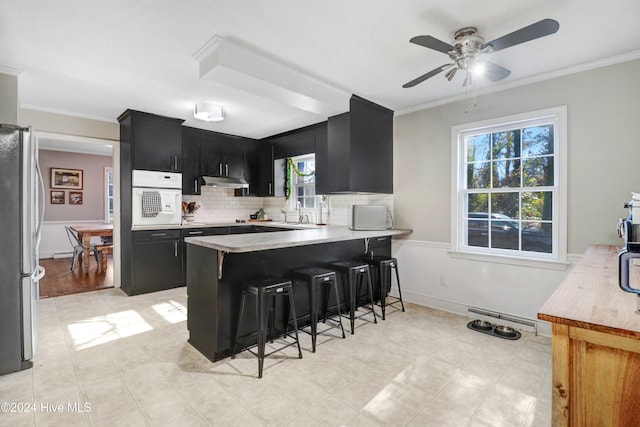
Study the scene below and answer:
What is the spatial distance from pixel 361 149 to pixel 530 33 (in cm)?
228

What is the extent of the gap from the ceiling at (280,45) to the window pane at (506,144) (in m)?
0.51

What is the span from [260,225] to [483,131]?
3553 mm

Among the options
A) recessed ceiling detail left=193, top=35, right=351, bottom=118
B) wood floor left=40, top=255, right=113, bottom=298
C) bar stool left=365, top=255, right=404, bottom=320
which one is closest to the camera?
recessed ceiling detail left=193, top=35, right=351, bottom=118

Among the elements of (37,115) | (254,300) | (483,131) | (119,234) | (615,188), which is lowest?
(254,300)

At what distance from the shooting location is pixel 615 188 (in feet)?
8.79

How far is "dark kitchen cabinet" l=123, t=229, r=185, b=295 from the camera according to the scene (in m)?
4.23

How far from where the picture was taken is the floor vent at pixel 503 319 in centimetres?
310

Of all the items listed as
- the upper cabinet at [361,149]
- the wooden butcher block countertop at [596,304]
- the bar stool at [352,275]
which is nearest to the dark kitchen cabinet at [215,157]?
the upper cabinet at [361,149]

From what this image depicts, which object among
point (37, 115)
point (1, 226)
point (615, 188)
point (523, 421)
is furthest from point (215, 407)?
point (37, 115)

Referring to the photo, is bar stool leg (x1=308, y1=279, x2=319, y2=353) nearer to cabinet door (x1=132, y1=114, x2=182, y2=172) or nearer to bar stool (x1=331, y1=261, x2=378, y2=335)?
bar stool (x1=331, y1=261, x2=378, y2=335)

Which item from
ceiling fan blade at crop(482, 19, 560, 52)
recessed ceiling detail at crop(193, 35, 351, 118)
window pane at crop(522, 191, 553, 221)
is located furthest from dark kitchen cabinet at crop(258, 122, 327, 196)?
ceiling fan blade at crop(482, 19, 560, 52)

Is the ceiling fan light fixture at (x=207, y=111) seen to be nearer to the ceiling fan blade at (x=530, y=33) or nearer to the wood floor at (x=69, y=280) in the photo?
the wood floor at (x=69, y=280)

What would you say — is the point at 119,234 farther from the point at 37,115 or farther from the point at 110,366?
the point at 110,366

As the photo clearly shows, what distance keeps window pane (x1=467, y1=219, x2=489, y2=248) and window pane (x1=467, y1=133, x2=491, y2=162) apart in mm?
728
